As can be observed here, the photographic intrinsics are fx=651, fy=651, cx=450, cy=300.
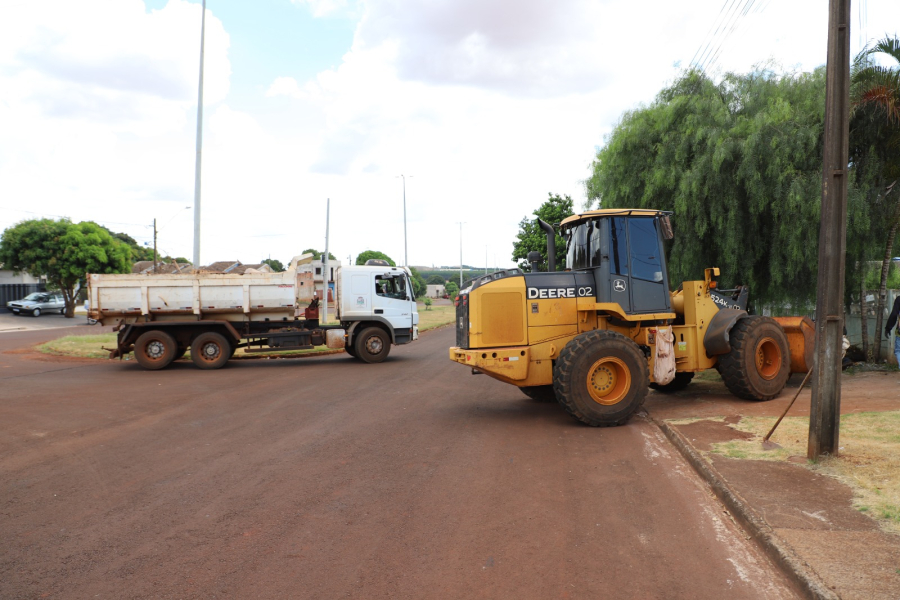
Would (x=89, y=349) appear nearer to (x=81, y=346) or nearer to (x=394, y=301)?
(x=81, y=346)

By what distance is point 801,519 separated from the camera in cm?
507

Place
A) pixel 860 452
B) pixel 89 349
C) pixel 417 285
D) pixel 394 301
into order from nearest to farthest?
pixel 860 452, pixel 394 301, pixel 89 349, pixel 417 285

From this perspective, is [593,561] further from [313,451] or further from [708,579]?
[313,451]

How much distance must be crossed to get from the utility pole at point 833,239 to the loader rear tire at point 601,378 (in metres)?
2.72

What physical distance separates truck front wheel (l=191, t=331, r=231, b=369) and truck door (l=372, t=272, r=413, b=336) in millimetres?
4132

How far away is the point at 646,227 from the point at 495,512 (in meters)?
5.94

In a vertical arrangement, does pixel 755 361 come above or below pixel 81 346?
above

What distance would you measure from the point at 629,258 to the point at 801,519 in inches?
210

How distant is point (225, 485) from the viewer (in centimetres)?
650

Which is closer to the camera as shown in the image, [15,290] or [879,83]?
[879,83]

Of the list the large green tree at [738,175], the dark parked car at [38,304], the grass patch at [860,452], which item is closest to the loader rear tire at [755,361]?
the grass patch at [860,452]

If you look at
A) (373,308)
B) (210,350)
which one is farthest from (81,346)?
(373,308)

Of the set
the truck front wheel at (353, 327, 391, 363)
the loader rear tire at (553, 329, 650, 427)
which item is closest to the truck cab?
the truck front wheel at (353, 327, 391, 363)

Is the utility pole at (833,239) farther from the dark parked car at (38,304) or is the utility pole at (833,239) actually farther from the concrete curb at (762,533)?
the dark parked car at (38,304)
